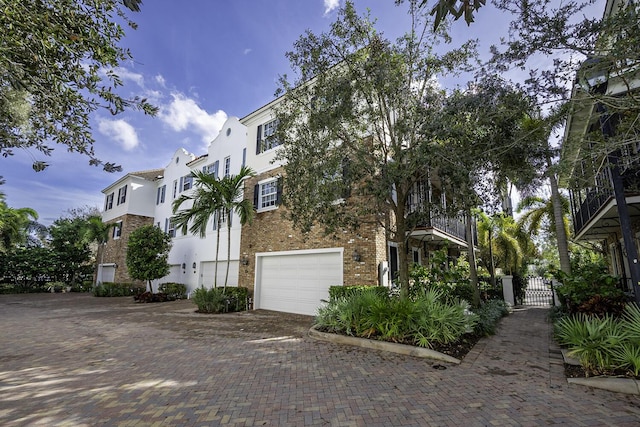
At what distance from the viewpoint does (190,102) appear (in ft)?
31.2

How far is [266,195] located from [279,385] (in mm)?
11001

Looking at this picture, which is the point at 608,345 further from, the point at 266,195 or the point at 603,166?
the point at 266,195

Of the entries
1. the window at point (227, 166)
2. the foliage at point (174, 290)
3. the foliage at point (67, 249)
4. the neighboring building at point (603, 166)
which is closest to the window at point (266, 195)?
the window at point (227, 166)

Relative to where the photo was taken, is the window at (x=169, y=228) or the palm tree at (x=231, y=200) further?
the window at (x=169, y=228)

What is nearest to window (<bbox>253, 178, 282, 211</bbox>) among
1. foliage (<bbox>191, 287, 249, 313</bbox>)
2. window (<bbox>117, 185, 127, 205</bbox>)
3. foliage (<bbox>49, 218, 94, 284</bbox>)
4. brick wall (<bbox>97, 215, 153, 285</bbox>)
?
foliage (<bbox>191, 287, 249, 313</bbox>)

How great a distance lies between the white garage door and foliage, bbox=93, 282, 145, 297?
6391 millimetres

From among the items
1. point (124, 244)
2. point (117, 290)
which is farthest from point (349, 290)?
point (124, 244)

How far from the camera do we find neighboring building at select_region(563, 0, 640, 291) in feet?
19.3

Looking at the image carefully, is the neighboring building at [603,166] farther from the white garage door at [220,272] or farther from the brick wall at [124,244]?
the brick wall at [124,244]

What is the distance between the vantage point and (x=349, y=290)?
10281mm

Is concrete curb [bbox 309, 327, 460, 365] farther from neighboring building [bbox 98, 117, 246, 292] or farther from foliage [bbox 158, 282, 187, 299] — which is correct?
foliage [bbox 158, 282, 187, 299]

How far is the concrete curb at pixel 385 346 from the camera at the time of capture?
627 centimetres

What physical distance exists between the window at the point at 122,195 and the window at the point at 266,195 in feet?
49.2

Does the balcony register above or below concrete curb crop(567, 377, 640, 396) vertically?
above
